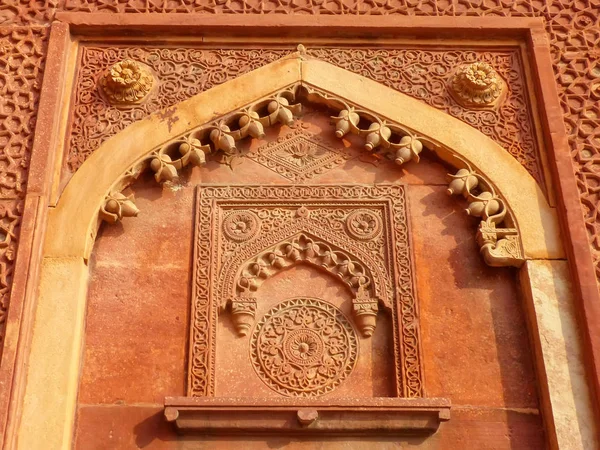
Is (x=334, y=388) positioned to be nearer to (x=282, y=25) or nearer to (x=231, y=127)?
(x=231, y=127)

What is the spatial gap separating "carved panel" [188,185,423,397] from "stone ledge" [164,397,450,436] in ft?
0.71

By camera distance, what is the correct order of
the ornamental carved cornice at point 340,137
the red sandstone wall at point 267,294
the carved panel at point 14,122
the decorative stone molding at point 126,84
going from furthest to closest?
the decorative stone molding at point 126,84
the ornamental carved cornice at point 340,137
the carved panel at point 14,122
the red sandstone wall at point 267,294

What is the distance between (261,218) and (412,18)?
1.81 meters

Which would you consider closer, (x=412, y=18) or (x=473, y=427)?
(x=473, y=427)

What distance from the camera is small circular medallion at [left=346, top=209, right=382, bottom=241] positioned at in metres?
5.48

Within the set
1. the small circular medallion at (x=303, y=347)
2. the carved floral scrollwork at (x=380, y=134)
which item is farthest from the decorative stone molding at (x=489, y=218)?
the small circular medallion at (x=303, y=347)

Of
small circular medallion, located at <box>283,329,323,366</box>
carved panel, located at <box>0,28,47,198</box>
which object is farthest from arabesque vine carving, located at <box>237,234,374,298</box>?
carved panel, located at <box>0,28,47,198</box>

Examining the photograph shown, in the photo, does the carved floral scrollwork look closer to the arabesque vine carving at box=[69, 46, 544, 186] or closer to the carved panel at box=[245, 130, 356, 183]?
the carved panel at box=[245, 130, 356, 183]

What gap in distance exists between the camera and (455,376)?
16.6 ft

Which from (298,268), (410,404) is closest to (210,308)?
(298,268)

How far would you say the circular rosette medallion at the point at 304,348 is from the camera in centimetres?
507

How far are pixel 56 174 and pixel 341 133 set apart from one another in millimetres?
1805

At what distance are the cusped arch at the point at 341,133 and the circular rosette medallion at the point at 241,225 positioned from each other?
1.51ft

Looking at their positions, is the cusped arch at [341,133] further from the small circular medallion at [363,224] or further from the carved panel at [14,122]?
Answer: the small circular medallion at [363,224]
